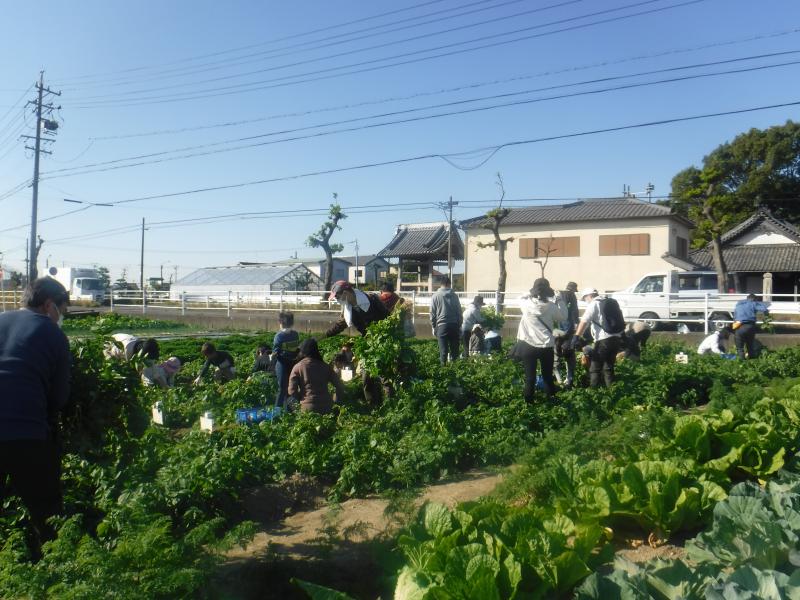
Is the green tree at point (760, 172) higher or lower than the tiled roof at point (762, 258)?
higher

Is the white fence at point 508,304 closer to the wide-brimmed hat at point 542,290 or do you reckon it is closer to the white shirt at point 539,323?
the wide-brimmed hat at point 542,290

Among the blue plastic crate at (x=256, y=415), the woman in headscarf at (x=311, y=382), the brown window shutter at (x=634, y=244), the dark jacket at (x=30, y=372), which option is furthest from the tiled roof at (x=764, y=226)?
the dark jacket at (x=30, y=372)

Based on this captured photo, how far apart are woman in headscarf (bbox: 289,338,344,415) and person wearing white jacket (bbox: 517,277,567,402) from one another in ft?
7.00

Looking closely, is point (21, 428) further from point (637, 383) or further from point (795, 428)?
point (637, 383)

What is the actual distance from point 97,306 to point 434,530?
40.3 metres

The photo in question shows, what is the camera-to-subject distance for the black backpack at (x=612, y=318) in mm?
8781

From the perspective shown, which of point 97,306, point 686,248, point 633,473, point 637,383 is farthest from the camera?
point 97,306

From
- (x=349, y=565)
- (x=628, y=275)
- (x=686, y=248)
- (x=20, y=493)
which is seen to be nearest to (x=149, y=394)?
(x=20, y=493)

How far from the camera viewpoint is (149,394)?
422 cm

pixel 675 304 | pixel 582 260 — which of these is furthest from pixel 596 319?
pixel 582 260

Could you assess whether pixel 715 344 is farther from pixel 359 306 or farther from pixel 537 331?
pixel 359 306

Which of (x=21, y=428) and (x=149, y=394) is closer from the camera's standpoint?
(x=21, y=428)

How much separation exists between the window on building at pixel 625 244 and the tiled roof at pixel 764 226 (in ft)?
13.8

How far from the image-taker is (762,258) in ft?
103
